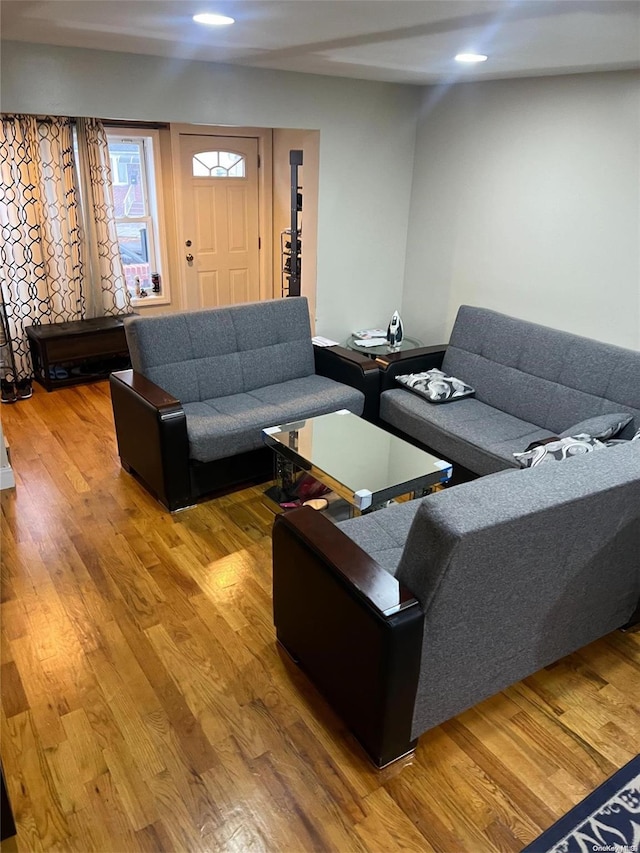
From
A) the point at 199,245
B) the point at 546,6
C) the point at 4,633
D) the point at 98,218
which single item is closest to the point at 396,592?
the point at 4,633

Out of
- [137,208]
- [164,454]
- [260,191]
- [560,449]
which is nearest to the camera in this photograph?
[560,449]

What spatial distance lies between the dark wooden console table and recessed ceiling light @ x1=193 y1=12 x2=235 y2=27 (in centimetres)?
300

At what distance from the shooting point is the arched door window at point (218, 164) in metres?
5.76

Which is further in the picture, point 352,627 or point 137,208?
point 137,208

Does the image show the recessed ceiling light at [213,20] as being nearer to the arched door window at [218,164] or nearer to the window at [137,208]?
the window at [137,208]

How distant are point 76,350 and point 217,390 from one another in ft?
6.10

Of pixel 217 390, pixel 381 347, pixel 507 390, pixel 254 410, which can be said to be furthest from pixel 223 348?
pixel 507 390

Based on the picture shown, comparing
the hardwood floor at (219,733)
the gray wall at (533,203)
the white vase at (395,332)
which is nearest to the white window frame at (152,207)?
the gray wall at (533,203)

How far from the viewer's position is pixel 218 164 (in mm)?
5883

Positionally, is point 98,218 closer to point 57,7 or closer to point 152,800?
point 57,7

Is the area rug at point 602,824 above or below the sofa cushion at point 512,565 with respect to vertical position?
below

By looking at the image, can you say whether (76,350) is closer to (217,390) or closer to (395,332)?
(217,390)

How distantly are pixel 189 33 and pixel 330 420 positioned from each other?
6.22 feet

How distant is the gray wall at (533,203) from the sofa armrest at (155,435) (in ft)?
7.69
